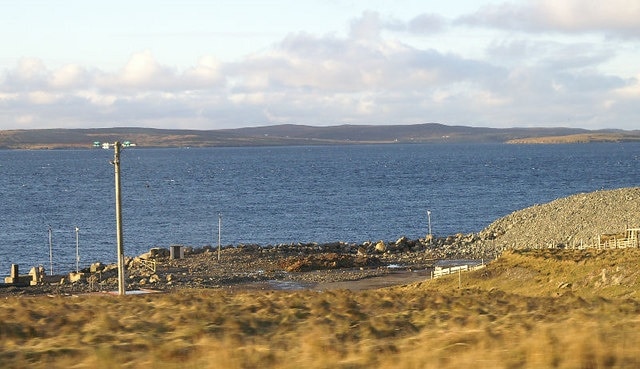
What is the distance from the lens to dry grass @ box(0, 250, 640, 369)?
38.6 ft

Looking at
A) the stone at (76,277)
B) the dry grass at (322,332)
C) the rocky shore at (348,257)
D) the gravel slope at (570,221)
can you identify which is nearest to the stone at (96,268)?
the rocky shore at (348,257)

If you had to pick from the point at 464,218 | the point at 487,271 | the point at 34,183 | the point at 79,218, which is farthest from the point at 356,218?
the point at 34,183

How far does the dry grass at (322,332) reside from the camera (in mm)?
11766

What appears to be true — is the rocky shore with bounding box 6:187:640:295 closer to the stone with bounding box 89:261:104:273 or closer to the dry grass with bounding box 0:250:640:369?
the stone with bounding box 89:261:104:273

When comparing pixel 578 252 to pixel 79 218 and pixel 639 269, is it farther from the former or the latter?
pixel 79 218

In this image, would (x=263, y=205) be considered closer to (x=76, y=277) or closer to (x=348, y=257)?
(x=348, y=257)

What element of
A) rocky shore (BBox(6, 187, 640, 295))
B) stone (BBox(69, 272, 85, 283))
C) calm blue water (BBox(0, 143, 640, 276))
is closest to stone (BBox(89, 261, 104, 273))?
rocky shore (BBox(6, 187, 640, 295))

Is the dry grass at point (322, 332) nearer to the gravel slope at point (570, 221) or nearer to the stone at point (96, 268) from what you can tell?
the stone at point (96, 268)

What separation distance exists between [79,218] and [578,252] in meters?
66.6

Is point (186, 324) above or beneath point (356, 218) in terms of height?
above

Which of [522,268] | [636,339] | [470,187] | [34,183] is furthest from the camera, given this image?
[34,183]

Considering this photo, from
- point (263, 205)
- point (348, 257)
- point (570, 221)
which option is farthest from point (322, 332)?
point (263, 205)

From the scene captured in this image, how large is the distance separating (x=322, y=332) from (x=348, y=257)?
37.3 meters

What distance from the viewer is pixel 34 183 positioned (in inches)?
6388
